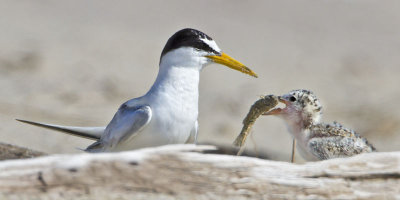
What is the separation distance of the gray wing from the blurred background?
9.68 feet

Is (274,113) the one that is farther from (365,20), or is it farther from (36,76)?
(365,20)

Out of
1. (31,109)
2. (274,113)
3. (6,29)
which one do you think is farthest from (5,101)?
(274,113)

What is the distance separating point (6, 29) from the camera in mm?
11219

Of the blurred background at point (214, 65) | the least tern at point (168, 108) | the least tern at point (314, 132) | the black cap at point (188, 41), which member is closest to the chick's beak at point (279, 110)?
the least tern at point (314, 132)

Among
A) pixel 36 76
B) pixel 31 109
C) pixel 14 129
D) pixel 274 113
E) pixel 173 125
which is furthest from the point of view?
pixel 36 76

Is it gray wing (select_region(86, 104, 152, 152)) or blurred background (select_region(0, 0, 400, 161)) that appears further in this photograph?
blurred background (select_region(0, 0, 400, 161))

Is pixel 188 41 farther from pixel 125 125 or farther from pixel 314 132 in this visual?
pixel 314 132

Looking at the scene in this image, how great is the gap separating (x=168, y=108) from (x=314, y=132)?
1.16m

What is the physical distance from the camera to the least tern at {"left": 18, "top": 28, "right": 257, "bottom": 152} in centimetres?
410

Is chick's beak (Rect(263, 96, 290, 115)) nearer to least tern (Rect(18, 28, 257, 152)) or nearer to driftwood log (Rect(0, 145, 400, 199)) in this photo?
least tern (Rect(18, 28, 257, 152))

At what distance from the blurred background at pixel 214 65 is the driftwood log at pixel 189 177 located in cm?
356

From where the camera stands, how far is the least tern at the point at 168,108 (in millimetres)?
4098

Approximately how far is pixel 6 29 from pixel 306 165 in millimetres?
8438

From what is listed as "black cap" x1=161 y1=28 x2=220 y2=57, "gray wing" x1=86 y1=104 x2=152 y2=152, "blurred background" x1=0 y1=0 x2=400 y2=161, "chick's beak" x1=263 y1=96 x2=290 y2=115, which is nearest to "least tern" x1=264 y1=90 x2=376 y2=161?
"chick's beak" x1=263 y1=96 x2=290 y2=115
